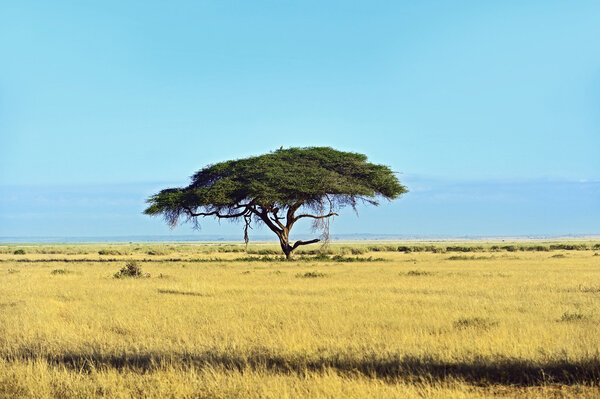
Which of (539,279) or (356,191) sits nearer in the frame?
(539,279)

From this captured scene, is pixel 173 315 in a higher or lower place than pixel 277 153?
lower

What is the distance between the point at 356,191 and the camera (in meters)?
40.9

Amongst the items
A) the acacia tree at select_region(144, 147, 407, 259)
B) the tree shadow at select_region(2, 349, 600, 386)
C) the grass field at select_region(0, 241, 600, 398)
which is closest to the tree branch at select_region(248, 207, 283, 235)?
the acacia tree at select_region(144, 147, 407, 259)

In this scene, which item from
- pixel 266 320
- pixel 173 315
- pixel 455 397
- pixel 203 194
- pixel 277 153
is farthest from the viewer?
pixel 277 153

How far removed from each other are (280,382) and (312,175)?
33.8m

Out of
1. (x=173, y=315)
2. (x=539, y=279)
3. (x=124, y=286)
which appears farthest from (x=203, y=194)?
(x=173, y=315)

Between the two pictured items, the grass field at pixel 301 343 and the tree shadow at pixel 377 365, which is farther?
the tree shadow at pixel 377 365

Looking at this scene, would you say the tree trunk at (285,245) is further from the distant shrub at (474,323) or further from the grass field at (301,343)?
the distant shrub at (474,323)

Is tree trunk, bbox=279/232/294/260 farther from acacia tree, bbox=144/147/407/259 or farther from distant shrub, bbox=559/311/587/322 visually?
distant shrub, bbox=559/311/587/322

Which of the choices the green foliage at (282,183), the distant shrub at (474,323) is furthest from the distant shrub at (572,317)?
the green foliage at (282,183)

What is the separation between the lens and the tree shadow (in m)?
8.18

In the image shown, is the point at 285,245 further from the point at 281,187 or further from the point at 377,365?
the point at 377,365

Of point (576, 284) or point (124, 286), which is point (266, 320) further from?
point (576, 284)

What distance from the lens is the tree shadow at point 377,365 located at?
8180mm
